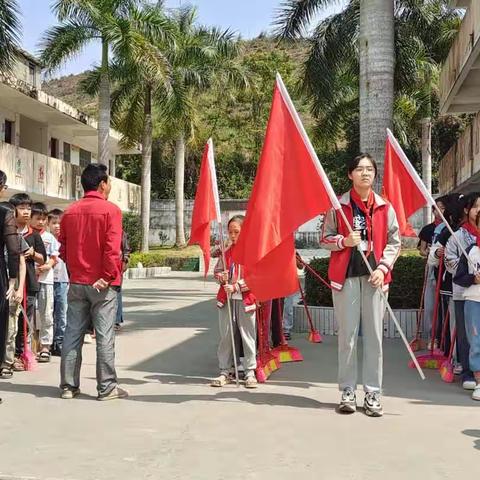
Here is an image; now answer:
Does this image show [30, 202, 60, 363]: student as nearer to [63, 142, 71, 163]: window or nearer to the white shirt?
the white shirt

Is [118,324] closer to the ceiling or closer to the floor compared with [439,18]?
closer to the floor

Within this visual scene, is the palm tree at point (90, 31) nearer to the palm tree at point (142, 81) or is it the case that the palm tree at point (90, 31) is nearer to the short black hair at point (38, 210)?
the palm tree at point (142, 81)

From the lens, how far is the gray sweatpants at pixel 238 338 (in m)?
6.38

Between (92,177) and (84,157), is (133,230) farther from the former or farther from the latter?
(92,177)

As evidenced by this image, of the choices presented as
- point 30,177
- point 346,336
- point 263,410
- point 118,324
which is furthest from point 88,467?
point 30,177

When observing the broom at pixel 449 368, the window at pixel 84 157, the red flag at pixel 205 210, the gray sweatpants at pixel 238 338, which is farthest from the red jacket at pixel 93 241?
the window at pixel 84 157

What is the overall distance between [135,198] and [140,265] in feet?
31.2

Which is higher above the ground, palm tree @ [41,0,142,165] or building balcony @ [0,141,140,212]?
palm tree @ [41,0,142,165]

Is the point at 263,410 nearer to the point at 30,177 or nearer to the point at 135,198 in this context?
the point at 30,177

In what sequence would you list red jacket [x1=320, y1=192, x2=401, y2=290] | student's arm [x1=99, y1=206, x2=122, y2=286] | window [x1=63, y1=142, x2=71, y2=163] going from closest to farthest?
red jacket [x1=320, y1=192, x2=401, y2=290], student's arm [x1=99, y1=206, x2=122, y2=286], window [x1=63, y1=142, x2=71, y2=163]

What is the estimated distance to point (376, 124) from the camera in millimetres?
11133

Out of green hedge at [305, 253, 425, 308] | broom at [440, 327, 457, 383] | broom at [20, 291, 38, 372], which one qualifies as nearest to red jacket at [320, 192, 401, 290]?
broom at [440, 327, 457, 383]

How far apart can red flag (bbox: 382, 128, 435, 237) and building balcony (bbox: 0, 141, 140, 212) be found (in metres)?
16.0

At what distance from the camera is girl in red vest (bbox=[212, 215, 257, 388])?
20.9ft
